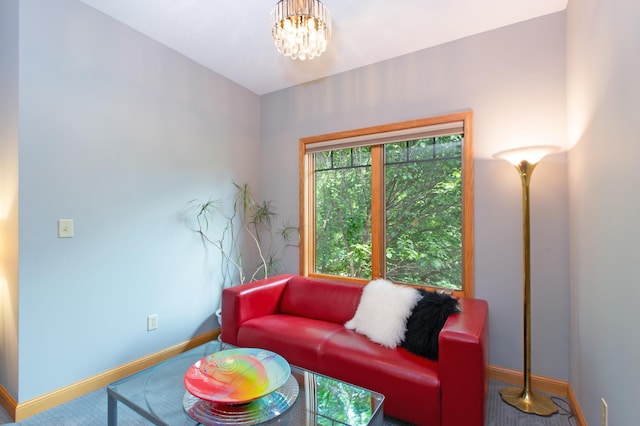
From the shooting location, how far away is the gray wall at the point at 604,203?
3.56ft

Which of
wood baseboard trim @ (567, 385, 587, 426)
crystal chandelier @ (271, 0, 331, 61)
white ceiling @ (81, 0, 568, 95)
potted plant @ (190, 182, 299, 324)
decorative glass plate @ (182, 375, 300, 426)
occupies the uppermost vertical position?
white ceiling @ (81, 0, 568, 95)

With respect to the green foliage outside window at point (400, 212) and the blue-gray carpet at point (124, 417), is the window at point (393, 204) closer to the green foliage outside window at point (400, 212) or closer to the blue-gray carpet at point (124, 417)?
the green foliage outside window at point (400, 212)

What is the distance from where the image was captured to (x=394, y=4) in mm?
2035

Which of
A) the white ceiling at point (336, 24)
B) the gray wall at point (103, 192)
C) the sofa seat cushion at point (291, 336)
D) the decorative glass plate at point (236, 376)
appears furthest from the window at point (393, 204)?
the decorative glass plate at point (236, 376)

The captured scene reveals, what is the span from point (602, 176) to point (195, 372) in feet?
6.90

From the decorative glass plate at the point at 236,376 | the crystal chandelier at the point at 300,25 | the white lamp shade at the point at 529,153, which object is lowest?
the decorative glass plate at the point at 236,376

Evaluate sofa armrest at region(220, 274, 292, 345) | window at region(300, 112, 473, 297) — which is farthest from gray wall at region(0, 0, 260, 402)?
window at region(300, 112, 473, 297)

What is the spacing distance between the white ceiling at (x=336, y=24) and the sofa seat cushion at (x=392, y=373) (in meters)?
2.24

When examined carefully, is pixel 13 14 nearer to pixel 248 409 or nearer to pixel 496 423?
pixel 248 409

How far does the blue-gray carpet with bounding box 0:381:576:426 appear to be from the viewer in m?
1.75

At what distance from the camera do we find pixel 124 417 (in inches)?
71.6

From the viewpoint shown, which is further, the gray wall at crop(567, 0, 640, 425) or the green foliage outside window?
the green foliage outside window

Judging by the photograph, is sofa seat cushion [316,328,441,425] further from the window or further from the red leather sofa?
the window

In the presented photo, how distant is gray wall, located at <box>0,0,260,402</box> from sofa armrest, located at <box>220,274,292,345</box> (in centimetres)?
57
